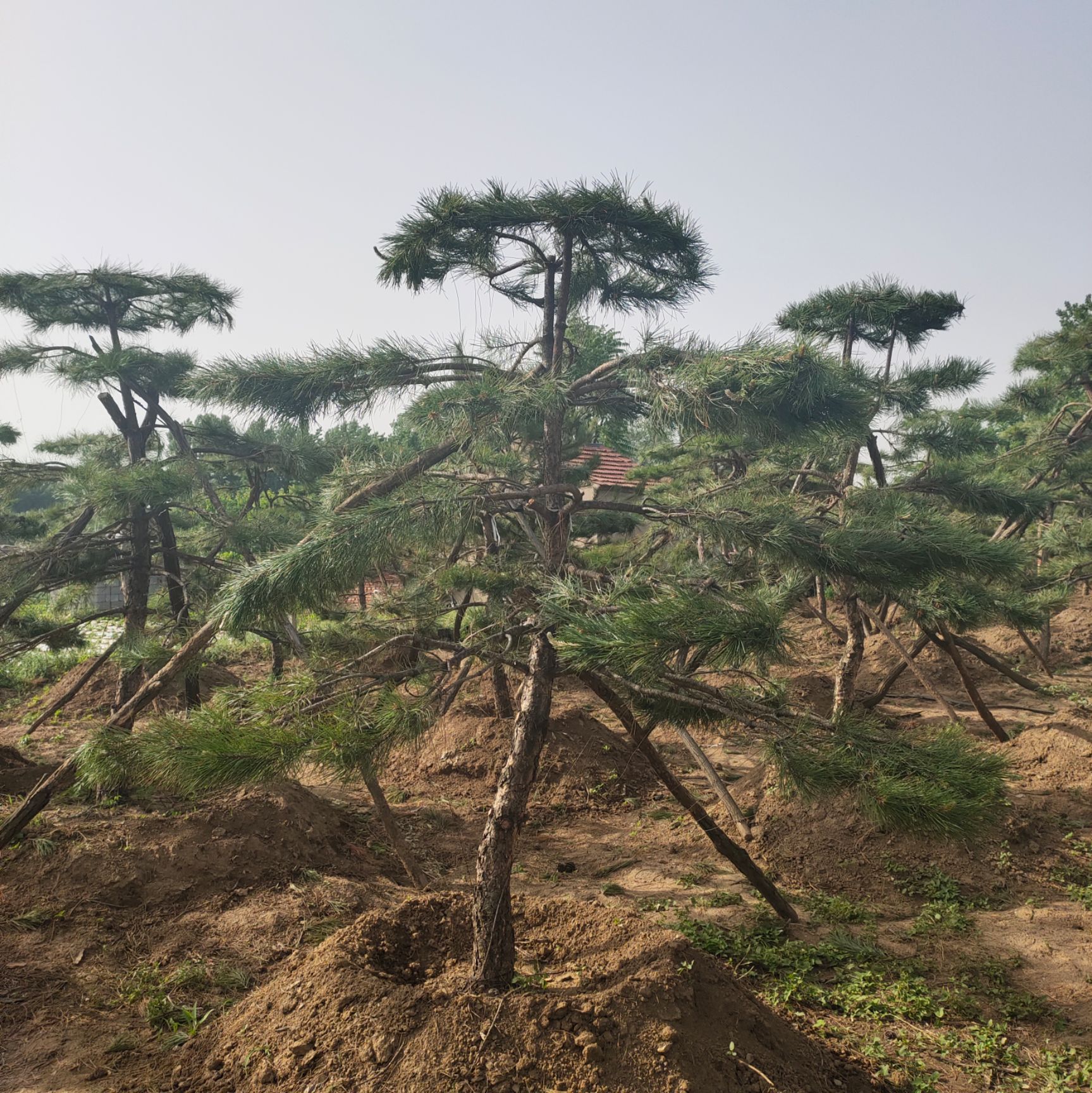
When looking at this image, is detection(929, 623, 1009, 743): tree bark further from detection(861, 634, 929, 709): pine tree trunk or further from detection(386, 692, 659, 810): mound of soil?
detection(386, 692, 659, 810): mound of soil

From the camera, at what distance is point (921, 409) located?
343 inches

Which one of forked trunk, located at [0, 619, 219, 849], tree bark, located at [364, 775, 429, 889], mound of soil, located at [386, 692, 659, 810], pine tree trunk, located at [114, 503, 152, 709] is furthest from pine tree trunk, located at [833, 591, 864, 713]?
pine tree trunk, located at [114, 503, 152, 709]

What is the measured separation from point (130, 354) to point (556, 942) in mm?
6561

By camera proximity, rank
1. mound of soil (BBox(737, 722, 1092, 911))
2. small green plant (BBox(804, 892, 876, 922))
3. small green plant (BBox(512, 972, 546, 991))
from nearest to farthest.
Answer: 1. small green plant (BBox(512, 972, 546, 991))
2. small green plant (BBox(804, 892, 876, 922))
3. mound of soil (BBox(737, 722, 1092, 911))

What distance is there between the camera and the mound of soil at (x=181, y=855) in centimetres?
516

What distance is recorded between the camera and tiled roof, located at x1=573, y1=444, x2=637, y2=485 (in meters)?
15.1

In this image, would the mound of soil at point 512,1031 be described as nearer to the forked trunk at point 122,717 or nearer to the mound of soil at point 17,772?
the forked trunk at point 122,717

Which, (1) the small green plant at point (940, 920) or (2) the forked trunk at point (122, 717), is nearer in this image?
(2) the forked trunk at point (122, 717)

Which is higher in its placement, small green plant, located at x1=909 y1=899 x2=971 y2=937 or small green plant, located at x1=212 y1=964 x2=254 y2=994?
small green plant, located at x1=212 y1=964 x2=254 y2=994

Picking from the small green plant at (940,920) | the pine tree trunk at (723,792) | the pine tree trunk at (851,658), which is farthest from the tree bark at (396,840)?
the pine tree trunk at (851,658)

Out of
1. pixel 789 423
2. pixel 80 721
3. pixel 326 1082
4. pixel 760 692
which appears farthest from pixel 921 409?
pixel 80 721

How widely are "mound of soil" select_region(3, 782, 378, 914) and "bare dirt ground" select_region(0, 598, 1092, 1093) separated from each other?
0.07 feet

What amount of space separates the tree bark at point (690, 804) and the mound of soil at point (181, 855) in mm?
2589

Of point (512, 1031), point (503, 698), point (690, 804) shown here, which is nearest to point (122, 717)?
point (512, 1031)
